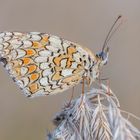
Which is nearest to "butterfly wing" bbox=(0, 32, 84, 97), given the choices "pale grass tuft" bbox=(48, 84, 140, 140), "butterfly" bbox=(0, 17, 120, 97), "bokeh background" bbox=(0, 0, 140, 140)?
"butterfly" bbox=(0, 17, 120, 97)

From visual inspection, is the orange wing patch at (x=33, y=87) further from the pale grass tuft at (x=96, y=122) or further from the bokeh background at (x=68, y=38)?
the bokeh background at (x=68, y=38)

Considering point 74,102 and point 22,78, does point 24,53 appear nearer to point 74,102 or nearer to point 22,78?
point 22,78

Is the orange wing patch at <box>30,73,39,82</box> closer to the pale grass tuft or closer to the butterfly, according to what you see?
the butterfly

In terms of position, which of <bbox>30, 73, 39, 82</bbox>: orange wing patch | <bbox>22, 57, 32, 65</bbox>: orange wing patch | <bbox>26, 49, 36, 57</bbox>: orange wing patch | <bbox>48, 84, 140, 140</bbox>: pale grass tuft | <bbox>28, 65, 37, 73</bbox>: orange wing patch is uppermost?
<bbox>26, 49, 36, 57</bbox>: orange wing patch

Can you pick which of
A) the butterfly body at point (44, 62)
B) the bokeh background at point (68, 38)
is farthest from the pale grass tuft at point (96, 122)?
the bokeh background at point (68, 38)

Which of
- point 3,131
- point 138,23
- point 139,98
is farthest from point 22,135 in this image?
point 138,23

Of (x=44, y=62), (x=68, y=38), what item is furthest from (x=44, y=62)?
(x=68, y=38)

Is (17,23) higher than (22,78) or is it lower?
higher
